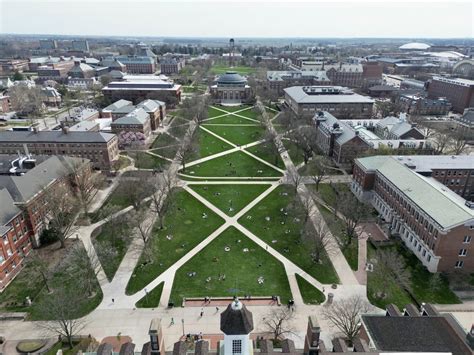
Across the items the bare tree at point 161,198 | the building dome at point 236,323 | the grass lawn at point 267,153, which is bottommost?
the grass lawn at point 267,153

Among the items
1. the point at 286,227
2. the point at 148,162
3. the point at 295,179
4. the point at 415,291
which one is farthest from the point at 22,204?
the point at 415,291

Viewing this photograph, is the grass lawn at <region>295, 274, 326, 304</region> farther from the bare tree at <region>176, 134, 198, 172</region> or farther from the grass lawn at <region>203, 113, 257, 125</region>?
the grass lawn at <region>203, 113, 257, 125</region>

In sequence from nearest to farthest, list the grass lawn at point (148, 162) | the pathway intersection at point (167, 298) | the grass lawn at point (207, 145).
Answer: the pathway intersection at point (167, 298)
the grass lawn at point (148, 162)
the grass lawn at point (207, 145)

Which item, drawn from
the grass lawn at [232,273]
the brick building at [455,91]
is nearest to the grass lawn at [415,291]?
the grass lawn at [232,273]

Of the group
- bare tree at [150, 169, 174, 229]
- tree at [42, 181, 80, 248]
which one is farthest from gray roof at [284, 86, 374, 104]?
tree at [42, 181, 80, 248]

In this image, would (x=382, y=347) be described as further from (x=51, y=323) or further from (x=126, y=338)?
(x=51, y=323)

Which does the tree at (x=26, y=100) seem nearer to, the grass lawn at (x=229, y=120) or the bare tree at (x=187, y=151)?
the grass lawn at (x=229, y=120)

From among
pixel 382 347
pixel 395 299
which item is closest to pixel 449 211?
pixel 395 299
